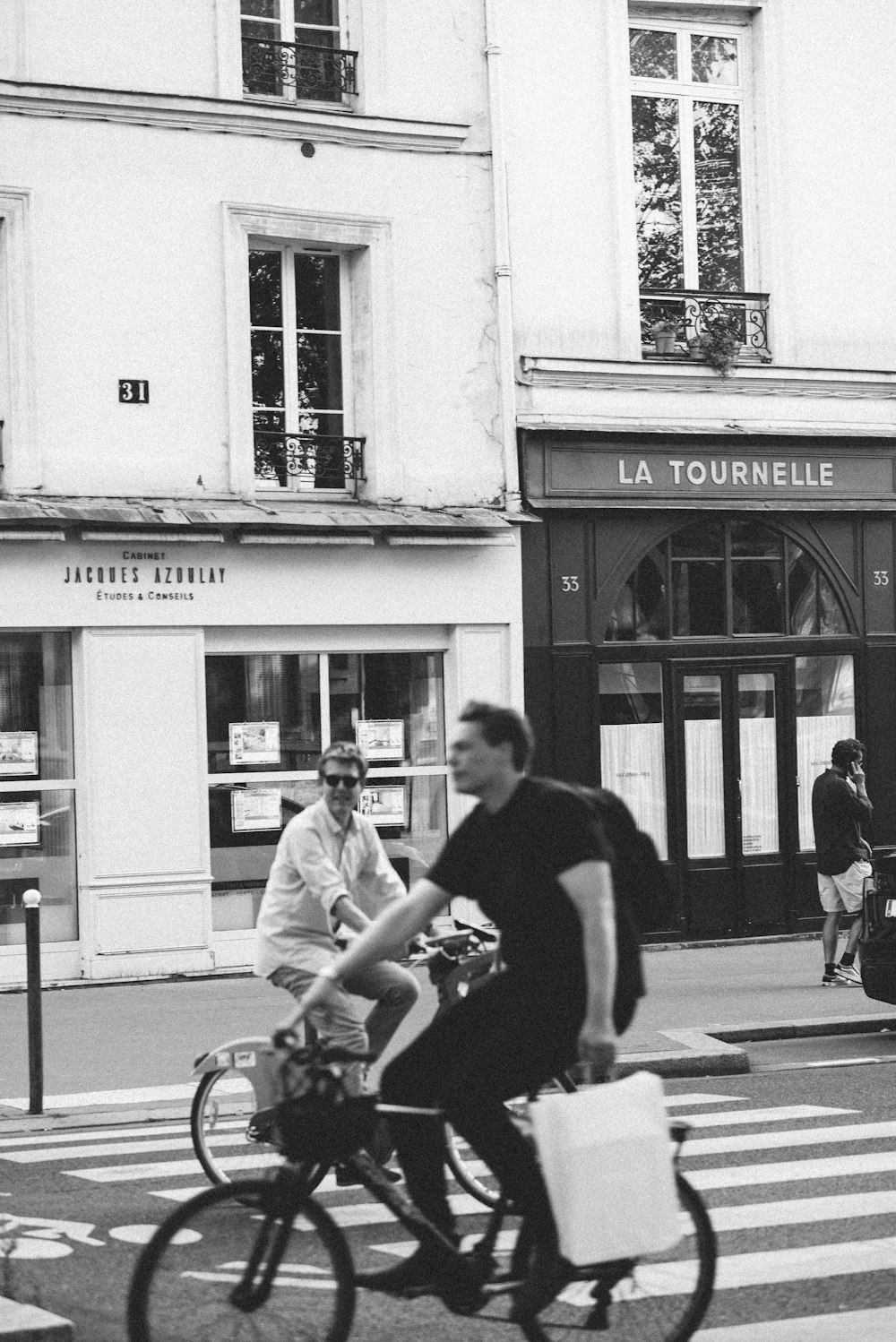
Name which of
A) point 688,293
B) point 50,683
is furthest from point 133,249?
point 688,293

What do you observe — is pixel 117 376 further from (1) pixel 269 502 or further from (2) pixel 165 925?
(2) pixel 165 925

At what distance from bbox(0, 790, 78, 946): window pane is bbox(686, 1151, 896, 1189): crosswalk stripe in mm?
8144

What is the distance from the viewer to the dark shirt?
46.8 ft

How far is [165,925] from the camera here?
15320mm

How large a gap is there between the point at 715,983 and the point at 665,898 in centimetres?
983

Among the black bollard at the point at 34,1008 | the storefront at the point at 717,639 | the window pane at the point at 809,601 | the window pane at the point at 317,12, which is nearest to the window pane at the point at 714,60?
the storefront at the point at 717,639

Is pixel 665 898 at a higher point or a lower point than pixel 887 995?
higher

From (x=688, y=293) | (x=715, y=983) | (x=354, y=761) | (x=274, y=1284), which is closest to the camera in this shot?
(x=274, y=1284)

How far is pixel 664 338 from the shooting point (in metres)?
17.6

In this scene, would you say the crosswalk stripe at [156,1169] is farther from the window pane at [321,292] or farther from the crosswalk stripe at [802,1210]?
the window pane at [321,292]

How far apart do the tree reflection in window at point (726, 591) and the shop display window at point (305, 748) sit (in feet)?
6.28

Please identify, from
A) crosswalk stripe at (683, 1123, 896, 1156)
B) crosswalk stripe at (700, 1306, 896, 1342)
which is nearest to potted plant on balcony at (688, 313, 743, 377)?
crosswalk stripe at (683, 1123, 896, 1156)

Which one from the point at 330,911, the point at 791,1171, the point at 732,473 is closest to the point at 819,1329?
the point at 791,1171

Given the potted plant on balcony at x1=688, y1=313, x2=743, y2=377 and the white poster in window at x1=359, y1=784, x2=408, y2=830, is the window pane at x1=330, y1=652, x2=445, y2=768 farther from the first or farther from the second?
the potted plant on balcony at x1=688, y1=313, x2=743, y2=377
